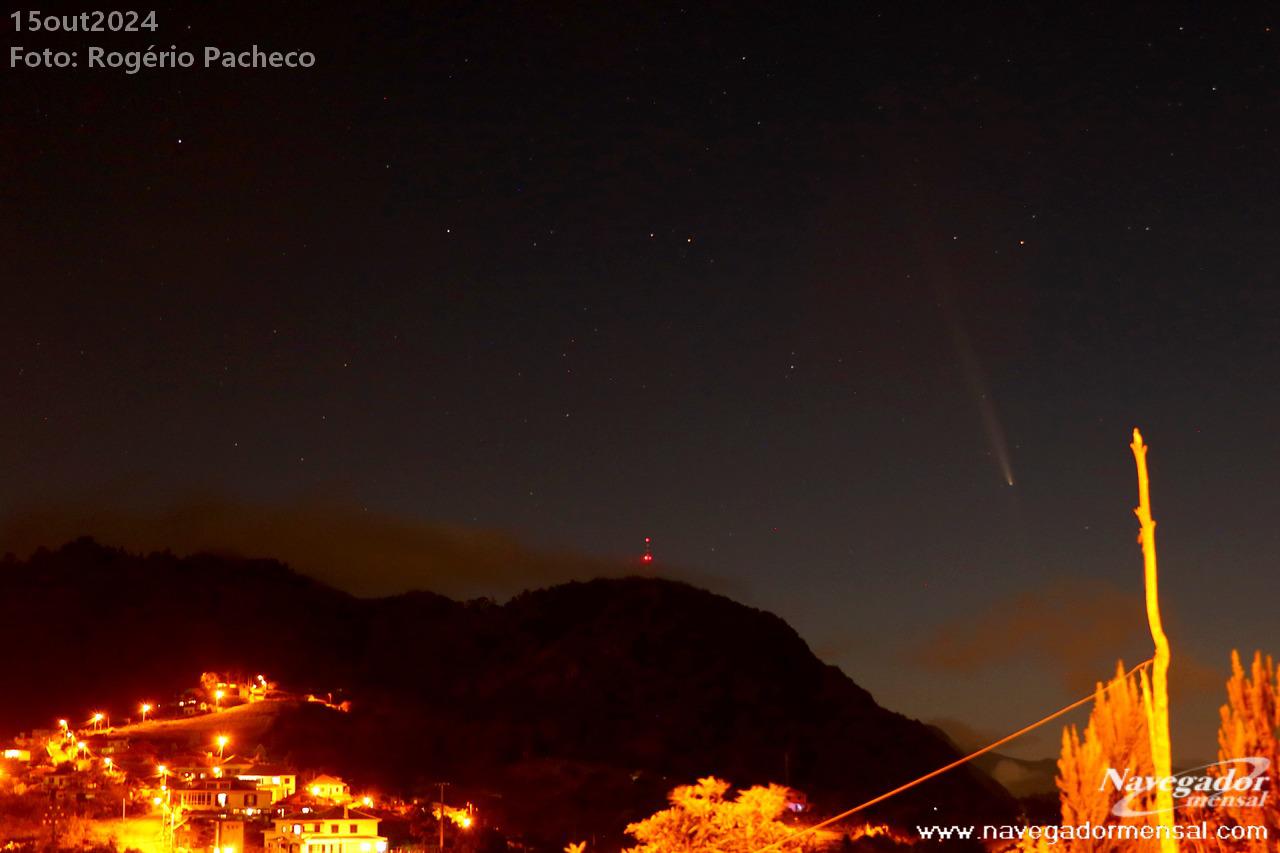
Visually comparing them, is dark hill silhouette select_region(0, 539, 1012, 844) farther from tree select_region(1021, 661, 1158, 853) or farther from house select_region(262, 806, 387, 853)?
tree select_region(1021, 661, 1158, 853)

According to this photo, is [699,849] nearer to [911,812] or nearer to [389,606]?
[911,812]

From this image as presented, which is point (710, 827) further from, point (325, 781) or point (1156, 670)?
point (325, 781)

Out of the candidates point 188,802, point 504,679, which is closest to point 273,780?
point 188,802

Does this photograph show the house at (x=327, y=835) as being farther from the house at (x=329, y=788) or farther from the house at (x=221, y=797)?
the house at (x=329, y=788)

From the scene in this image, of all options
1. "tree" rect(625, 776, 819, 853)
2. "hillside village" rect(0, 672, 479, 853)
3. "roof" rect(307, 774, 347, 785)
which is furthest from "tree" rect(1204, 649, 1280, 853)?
"roof" rect(307, 774, 347, 785)

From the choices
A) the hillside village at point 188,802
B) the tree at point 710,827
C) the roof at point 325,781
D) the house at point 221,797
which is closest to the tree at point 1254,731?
the tree at point 710,827
